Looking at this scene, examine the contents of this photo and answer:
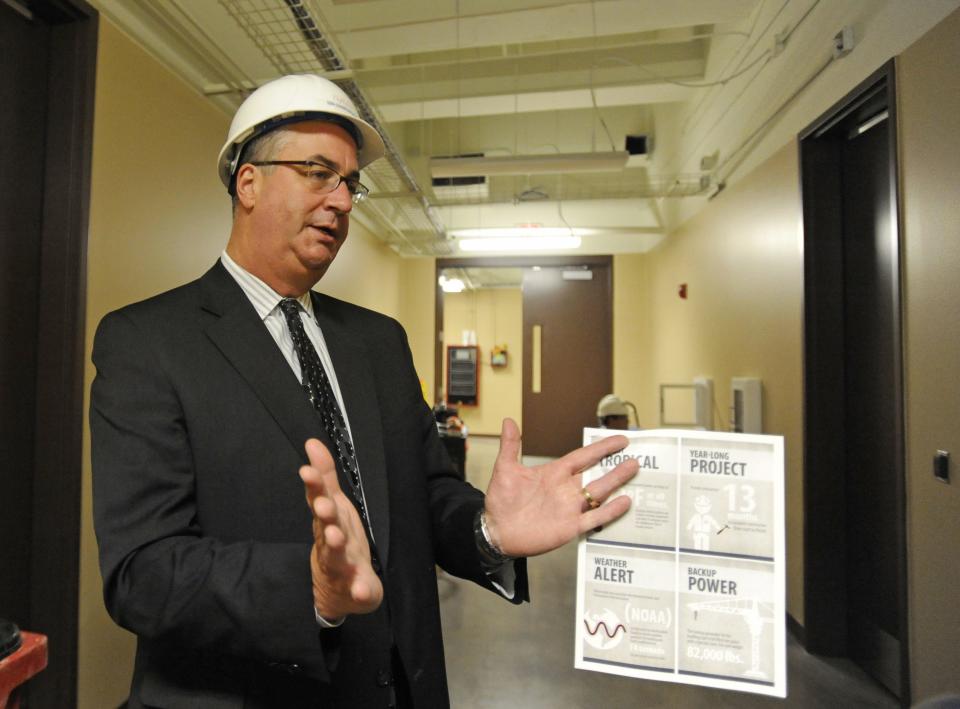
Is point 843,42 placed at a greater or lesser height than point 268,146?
greater

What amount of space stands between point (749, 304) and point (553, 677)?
2.36m

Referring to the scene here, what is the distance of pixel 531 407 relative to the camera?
6359 mm

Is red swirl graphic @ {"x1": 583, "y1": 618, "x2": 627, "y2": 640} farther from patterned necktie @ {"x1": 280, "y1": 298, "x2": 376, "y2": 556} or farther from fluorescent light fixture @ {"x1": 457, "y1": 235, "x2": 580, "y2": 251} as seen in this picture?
fluorescent light fixture @ {"x1": 457, "y1": 235, "x2": 580, "y2": 251}

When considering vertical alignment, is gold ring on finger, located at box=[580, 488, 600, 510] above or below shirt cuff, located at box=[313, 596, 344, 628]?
above


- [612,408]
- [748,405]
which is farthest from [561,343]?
[748,405]

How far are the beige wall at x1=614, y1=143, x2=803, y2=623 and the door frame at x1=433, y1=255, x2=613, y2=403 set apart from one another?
2.80 ft

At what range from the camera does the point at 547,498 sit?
31.7 inches

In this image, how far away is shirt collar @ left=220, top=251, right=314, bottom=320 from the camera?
0.95 m

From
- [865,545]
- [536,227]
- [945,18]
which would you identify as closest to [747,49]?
[945,18]

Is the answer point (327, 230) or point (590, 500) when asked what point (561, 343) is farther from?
point (590, 500)

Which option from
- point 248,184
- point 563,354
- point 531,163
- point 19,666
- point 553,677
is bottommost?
point 553,677

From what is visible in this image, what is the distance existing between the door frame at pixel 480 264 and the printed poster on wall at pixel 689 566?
5118mm

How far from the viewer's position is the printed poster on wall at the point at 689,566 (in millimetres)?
685

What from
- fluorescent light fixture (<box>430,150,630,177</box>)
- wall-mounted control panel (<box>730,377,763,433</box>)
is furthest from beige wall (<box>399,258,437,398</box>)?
wall-mounted control panel (<box>730,377,763,433</box>)
